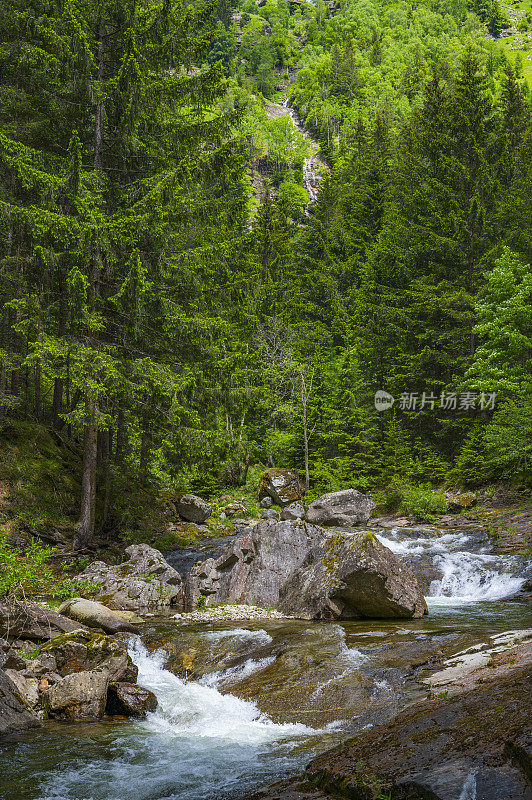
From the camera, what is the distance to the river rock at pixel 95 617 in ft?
28.6

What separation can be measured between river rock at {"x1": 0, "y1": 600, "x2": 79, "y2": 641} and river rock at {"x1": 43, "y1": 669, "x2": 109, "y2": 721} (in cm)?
127

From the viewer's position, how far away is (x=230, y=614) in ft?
34.5

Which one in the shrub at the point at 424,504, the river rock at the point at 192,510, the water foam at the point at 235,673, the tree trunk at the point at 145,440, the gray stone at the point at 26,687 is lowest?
the water foam at the point at 235,673

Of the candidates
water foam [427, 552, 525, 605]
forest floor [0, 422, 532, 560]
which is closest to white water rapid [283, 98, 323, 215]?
forest floor [0, 422, 532, 560]

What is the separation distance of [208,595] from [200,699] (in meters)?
4.81

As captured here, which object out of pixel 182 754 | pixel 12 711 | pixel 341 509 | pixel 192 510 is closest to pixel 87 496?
pixel 12 711

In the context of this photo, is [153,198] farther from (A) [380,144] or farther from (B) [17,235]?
(A) [380,144]

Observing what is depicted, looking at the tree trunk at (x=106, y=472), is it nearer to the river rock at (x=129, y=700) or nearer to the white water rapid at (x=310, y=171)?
the river rock at (x=129, y=700)

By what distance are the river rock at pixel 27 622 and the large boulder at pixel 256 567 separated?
3.74 m

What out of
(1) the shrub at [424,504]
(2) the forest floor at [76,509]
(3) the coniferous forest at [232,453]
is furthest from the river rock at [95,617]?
(1) the shrub at [424,504]

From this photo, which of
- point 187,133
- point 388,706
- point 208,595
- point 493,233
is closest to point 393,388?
point 493,233

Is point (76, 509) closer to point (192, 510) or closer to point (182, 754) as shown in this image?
point (192, 510)

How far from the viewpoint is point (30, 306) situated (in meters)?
12.8

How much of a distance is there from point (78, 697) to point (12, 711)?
2.48 ft
